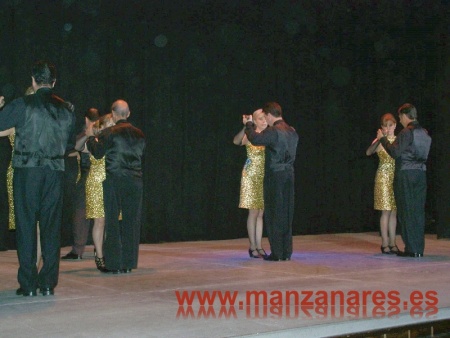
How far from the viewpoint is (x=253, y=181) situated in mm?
8938

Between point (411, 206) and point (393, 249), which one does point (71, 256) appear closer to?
point (393, 249)

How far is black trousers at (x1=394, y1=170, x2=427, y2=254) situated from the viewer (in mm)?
9070

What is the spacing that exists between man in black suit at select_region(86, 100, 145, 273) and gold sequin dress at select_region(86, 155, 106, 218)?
59 centimetres

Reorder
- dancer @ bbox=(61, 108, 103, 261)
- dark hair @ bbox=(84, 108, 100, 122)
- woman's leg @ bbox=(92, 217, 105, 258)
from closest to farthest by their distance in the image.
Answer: woman's leg @ bbox=(92, 217, 105, 258), dark hair @ bbox=(84, 108, 100, 122), dancer @ bbox=(61, 108, 103, 261)

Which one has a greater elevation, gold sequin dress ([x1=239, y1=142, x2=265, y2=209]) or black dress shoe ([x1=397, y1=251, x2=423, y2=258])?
gold sequin dress ([x1=239, y1=142, x2=265, y2=209])

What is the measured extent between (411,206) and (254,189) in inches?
67.7

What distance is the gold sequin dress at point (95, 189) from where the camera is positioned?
823 cm

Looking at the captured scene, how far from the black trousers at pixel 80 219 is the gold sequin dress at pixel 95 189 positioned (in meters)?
0.36

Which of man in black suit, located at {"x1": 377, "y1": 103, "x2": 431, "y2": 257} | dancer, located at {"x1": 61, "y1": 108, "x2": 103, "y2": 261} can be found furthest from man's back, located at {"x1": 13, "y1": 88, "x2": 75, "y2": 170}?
man in black suit, located at {"x1": 377, "y1": 103, "x2": 431, "y2": 257}

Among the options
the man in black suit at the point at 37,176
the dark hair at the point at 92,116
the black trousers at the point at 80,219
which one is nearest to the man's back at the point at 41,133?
the man in black suit at the point at 37,176

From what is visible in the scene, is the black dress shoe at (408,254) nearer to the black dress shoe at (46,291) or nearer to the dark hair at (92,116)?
the dark hair at (92,116)

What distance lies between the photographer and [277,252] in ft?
28.3

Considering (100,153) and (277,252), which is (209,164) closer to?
(277,252)

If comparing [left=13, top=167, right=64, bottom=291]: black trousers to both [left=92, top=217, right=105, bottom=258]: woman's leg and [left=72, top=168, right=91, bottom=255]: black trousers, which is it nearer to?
[left=92, top=217, right=105, bottom=258]: woman's leg
